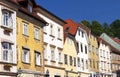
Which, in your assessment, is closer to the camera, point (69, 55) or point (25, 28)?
point (25, 28)

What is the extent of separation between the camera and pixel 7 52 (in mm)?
31844

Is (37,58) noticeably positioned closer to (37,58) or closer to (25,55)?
(37,58)

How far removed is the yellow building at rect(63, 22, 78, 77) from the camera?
52.0 metres

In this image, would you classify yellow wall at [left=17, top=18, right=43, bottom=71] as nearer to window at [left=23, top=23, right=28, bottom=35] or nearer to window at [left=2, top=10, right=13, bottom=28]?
window at [left=23, top=23, right=28, bottom=35]

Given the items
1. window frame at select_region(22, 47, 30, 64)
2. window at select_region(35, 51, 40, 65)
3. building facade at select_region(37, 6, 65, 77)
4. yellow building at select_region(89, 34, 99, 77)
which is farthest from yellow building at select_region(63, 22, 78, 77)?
window frame at select_region(22, 47, 30, 64)

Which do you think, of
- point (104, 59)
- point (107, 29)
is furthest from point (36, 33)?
point (107, 29)

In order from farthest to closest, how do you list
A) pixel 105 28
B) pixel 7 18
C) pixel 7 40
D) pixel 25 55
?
1. pixel 105 28
2. pixel 25 55
3. pixel 7 18
4. pixel 7 40

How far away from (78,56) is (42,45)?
1946 centimetres

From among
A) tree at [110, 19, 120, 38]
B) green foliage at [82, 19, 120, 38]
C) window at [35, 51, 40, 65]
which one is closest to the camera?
window at [35, 51, 40, 65]

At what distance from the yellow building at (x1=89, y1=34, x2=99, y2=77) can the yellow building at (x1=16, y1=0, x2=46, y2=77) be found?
92.8 ft

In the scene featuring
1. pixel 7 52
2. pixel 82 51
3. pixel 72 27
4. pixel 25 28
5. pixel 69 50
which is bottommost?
pixel 7 52

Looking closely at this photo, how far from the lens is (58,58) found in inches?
1881

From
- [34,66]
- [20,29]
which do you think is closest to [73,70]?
[34,66]

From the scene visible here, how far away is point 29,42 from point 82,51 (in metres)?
26.2
